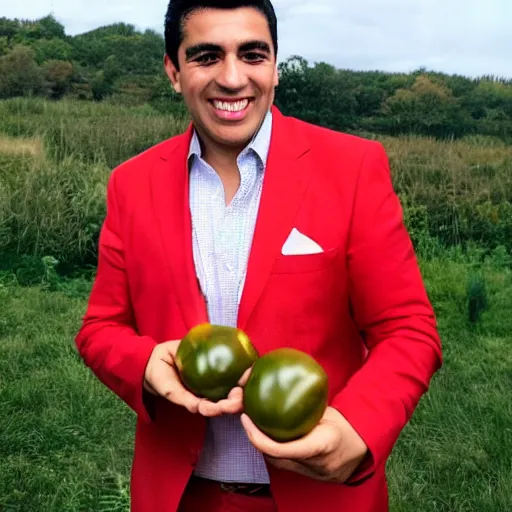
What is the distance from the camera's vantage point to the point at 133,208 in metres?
1.81

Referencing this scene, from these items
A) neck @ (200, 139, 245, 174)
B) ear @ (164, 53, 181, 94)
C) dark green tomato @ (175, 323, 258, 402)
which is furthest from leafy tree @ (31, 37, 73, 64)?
dark green tomato @ (175, 323, 258, 402)

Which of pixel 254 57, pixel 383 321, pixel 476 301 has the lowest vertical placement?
pixel 476 301

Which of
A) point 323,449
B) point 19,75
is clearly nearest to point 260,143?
point 323,449

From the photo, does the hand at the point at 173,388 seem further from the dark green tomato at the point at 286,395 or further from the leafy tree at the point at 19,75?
the leafy tree at the point at 19,75

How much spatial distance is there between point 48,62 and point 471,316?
18448mm

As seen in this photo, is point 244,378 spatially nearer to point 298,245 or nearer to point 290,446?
point 290,446

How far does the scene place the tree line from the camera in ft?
55.2

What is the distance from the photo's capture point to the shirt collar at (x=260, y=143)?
1802 mm

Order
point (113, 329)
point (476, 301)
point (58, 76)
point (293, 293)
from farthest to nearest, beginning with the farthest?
point (58, 76), point (476, 301), point (113, 329), point (293, 293)

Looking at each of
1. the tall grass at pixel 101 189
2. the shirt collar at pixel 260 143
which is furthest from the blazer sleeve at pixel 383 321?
the tall grass at pixel 101 189

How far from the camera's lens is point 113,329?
1.81 meters

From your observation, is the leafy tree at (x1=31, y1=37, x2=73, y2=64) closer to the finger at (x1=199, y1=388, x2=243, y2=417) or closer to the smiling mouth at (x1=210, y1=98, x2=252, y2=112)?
the smiling mouth at (x1=210, y1=98, x2=252, y2=112)

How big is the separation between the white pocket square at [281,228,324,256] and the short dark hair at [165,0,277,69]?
46cm

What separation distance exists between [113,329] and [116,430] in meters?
2.65
